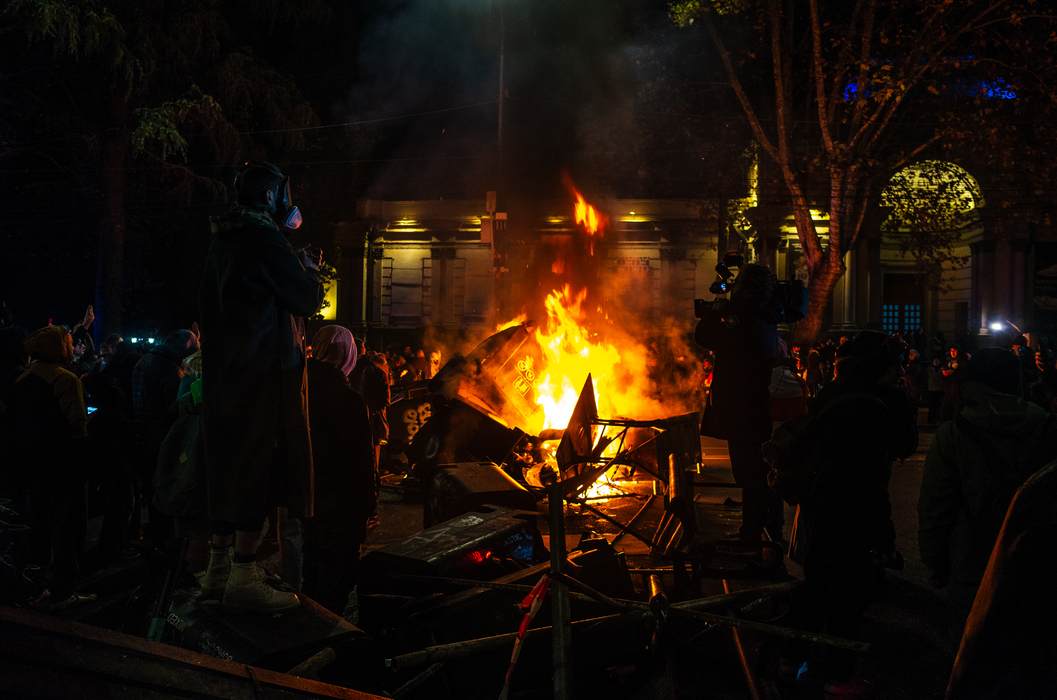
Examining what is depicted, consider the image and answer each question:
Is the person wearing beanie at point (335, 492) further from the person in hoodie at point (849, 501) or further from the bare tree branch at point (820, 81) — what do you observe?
the bare tree branch at point (820, 81)

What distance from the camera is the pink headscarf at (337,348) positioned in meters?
5.42

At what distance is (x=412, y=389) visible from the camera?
11469 millimetres

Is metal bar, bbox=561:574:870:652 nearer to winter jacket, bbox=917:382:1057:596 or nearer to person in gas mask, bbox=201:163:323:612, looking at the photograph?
winter jacket, bbox=917:382:1057:596

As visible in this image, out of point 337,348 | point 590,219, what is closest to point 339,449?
point 337,348

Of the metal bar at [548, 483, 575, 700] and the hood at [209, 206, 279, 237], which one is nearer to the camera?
the metal bar at [548, 483, 575, 700]

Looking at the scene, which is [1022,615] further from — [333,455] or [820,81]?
[820,81]

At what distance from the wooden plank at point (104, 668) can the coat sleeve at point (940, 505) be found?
107 inches

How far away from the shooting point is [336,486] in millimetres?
4910

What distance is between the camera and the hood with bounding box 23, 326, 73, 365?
6.09 m

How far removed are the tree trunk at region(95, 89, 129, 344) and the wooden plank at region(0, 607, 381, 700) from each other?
21.2 meters

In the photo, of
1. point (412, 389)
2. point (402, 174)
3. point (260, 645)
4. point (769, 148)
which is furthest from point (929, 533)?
point (402, 174)

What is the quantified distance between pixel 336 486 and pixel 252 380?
68.5 inches

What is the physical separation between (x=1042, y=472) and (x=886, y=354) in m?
1.99

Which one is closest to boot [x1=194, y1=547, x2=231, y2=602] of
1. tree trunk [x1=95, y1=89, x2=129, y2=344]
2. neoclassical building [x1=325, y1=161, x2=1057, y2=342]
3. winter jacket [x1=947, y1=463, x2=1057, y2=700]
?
winter jacket [x1=947, y1=463, x2=1057, y2=700]
